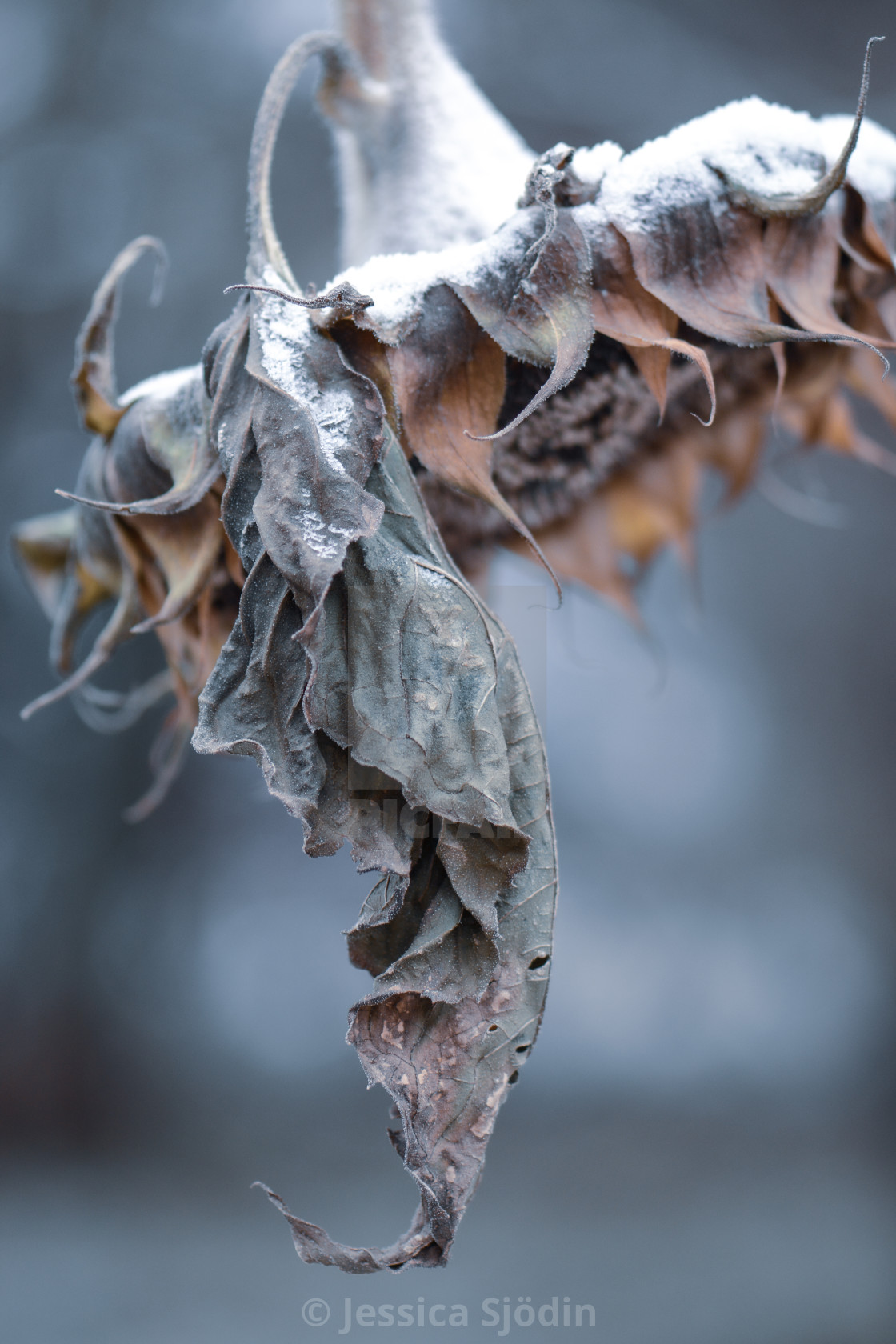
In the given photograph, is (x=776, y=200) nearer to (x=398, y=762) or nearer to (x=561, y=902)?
(x=398, y=762)

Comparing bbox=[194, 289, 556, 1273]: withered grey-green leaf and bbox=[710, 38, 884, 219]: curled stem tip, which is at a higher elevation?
bbox=[710, 38, 884, 219]: curled stem tip

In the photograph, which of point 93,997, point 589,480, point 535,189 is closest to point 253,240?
point 535,189

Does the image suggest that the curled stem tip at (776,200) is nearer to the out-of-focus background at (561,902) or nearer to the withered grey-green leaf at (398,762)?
the withered grey-green leaf at (398,762)

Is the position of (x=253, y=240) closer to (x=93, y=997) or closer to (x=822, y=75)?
(x=822, y=75)

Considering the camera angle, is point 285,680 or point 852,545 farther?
point 852,545

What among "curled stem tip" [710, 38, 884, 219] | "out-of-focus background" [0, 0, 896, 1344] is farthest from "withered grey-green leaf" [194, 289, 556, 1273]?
"out-of-focus background" [0, 0, 896, 1344]

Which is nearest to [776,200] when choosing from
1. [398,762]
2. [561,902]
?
[398,762]

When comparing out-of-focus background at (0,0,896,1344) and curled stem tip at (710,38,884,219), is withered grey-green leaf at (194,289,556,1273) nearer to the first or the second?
curled stem tip at (710,38,884,219)

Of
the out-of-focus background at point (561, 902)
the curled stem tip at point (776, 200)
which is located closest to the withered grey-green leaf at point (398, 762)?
the curled stem tip at point (776, 200)
